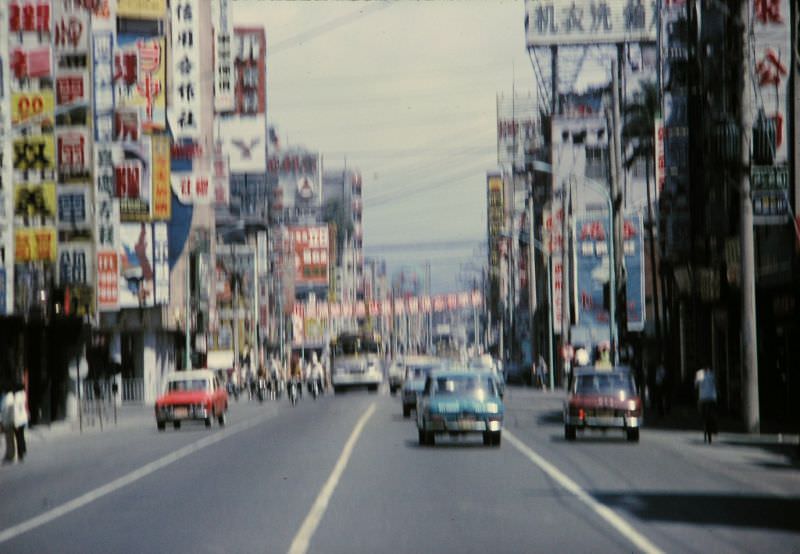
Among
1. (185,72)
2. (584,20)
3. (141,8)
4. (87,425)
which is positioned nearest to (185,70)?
(185,72)

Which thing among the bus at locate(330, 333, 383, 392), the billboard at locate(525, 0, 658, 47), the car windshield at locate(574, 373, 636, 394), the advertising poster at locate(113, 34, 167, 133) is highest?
the billboard at locate(525, 0, 658, 47)

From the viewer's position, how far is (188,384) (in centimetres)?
4897

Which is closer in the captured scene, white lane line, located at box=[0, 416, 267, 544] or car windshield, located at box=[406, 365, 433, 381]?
white lane line, located at box=[0, 416, 267, 544]

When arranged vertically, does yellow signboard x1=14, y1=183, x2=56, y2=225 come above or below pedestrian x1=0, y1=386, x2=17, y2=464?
above

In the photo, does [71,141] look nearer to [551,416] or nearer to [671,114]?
[551,416]

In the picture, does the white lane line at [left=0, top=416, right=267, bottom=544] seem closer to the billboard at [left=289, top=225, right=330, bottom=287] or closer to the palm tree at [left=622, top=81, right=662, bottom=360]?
the palm tree at [left=622, top=81, right=662, bottom=360]

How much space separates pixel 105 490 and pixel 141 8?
58.3m

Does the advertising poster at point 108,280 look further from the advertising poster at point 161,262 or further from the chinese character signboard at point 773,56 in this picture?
the chinese character signboard at point 773,56

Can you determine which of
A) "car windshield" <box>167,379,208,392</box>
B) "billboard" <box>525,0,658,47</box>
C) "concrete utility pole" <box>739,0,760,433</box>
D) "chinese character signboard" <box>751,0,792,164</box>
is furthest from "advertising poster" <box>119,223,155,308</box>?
"concrete utility pole" <box>739,0,760,433</box>

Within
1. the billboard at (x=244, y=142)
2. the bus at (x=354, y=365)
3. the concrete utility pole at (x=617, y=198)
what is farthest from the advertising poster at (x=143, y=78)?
the billboard at (x=244, y=142)

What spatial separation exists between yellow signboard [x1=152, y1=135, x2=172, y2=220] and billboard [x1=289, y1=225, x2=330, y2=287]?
299 ft

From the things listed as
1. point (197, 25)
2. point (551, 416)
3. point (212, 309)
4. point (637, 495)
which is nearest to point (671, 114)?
point (551, 416)

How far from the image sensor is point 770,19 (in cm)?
3981

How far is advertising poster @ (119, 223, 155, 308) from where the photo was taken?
75062mm
